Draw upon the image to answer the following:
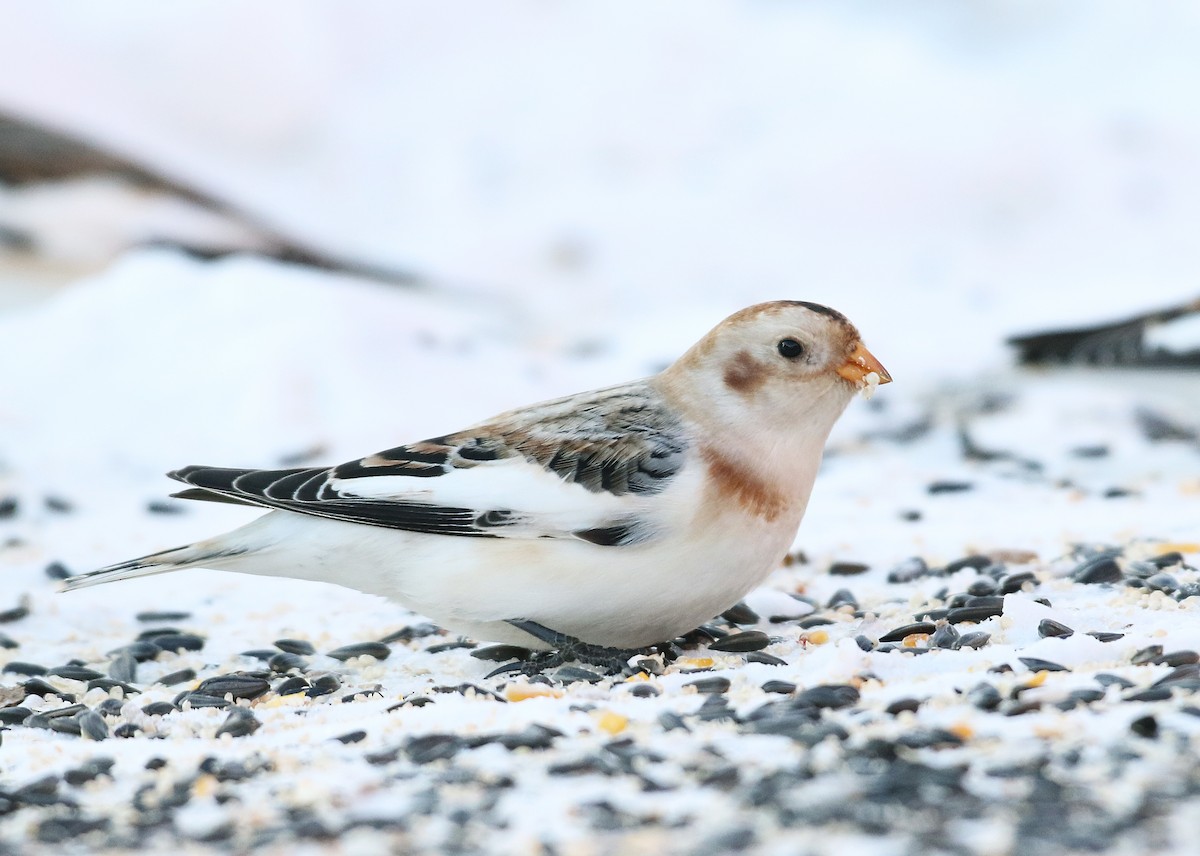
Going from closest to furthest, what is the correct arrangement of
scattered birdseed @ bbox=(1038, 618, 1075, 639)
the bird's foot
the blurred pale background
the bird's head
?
scattered birdseed @ bbox=(1038, 618, 1075, 639) → the bird's foot → the bird's head → the blurred pale background

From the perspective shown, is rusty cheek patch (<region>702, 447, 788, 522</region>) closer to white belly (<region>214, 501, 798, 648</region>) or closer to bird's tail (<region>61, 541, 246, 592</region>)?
white belly (<region>214, 501, 798, 648</region>)

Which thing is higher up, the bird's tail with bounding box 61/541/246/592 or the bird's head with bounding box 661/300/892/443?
the bird's head with bounding box 661/300/892/443

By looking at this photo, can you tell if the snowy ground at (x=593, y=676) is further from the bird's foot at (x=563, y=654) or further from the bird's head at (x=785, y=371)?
the bird's head at (x=785, y=371)

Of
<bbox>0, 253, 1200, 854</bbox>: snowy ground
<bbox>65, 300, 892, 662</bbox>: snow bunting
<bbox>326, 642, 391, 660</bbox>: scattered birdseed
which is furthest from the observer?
<bbox>326, 642, 391, 660</bbox>: scattered birdseed

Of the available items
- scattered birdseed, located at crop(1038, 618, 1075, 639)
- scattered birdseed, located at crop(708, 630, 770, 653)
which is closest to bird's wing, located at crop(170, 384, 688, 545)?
scattered birdseed, located at crop(708, 630, 770, 653)

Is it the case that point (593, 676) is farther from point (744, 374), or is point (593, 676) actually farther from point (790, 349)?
point (790, 349)

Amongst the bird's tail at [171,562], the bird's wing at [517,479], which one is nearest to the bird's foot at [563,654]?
the bird's wing at [517,479]

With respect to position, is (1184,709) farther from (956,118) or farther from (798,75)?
(798,75)
